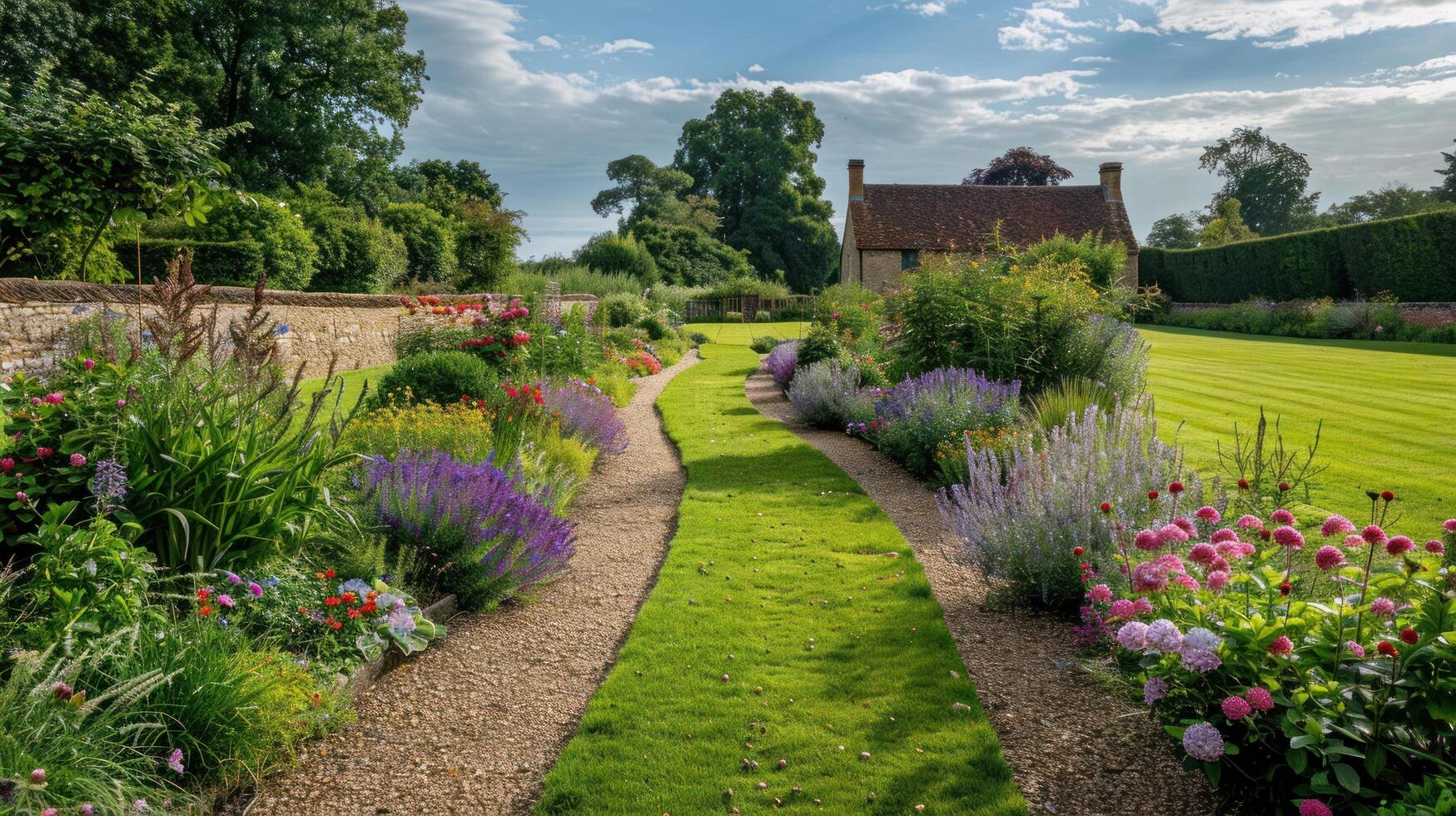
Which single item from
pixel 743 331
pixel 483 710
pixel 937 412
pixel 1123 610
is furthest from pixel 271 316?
pixel 743 331

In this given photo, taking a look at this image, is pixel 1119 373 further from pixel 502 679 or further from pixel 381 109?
pixel 381 109

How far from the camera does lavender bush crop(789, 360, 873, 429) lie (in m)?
9.98

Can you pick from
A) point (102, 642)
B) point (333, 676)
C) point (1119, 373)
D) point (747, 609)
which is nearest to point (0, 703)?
point (102, 642)

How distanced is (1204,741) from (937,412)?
18.0ft

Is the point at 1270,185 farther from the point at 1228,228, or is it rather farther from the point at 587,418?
the point at 587,418

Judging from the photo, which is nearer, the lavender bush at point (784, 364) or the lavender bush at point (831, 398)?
the lavender bush at point (831, 398)

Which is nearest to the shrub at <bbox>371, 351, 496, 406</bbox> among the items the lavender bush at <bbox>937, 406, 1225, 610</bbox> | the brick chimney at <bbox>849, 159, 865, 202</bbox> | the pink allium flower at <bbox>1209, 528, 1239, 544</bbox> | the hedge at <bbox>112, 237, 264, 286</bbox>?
the lavender bush at <bbox>937, 406, 1225, 610</bbox>

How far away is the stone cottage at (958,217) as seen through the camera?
36531mm

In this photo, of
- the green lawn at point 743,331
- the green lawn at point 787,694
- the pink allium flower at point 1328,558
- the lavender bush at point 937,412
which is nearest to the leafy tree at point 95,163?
the green lawn at point 787,694

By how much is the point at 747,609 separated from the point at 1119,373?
20.2 ft

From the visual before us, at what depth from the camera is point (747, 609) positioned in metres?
4.54

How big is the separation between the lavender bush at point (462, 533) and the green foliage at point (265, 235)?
11631 millimetres

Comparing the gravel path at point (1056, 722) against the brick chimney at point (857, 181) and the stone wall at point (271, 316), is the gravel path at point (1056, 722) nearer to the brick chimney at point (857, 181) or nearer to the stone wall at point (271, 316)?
the stone wall at point (271, 316)

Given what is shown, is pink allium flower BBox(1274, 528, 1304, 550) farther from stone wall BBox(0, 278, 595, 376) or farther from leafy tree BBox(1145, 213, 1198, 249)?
leafy tree BBox(1145, 213, 1198, 249)
